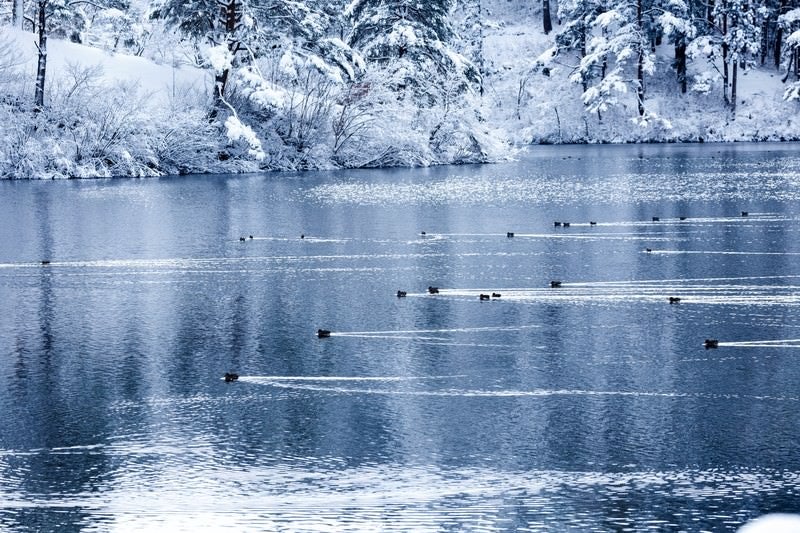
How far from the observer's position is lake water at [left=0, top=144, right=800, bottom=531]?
645 cm

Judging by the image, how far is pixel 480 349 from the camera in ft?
34.5

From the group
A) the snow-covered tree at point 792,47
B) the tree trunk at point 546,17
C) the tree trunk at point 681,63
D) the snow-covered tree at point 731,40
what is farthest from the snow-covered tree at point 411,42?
the tree trunk at point 546,17

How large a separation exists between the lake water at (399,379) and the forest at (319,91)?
69.9 feet

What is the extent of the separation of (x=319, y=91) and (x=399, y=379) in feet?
127

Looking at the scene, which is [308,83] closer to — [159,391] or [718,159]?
[718,159]

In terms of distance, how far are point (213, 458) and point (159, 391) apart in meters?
1.90

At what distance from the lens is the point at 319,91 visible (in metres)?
47.2

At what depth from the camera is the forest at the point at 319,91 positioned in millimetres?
41688

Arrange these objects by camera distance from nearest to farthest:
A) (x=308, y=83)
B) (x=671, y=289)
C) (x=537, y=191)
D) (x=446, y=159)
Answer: (x=671, y=289) → (x=537, y=191) → (x=308, y=83) → (x=446, y=159)

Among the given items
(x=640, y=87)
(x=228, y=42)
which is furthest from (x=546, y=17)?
(x=228, y=42)

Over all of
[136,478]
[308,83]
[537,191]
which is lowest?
[136,478]

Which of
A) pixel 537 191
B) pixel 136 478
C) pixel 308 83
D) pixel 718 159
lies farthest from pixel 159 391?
pixel 718 159

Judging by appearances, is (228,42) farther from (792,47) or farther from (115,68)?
(792,47)

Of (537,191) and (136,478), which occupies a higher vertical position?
(537,191)
